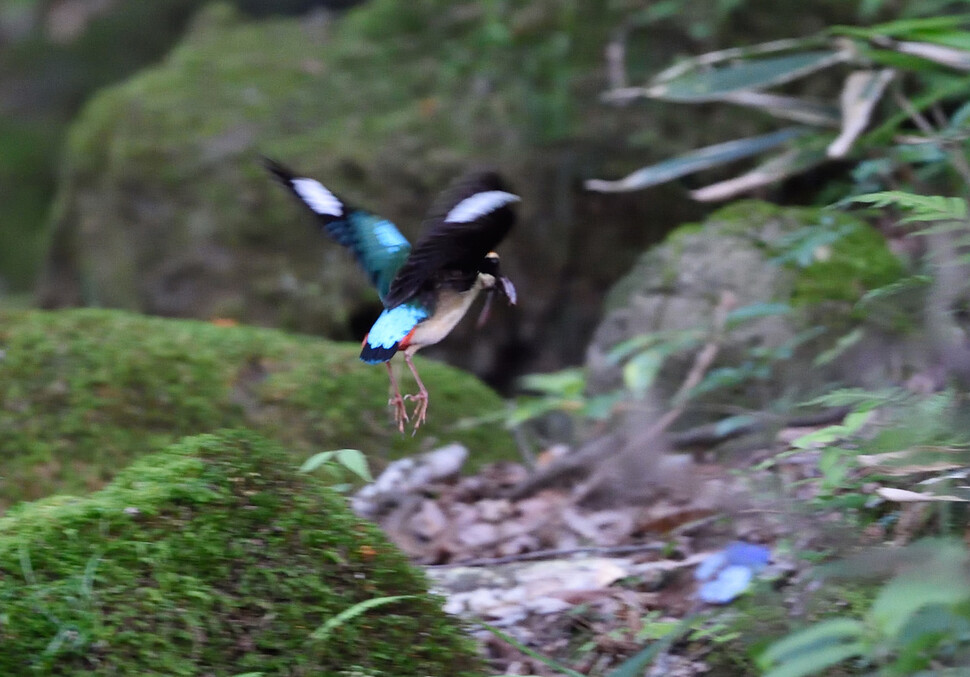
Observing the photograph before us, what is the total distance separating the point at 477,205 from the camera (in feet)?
7.39

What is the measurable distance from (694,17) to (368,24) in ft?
7.36

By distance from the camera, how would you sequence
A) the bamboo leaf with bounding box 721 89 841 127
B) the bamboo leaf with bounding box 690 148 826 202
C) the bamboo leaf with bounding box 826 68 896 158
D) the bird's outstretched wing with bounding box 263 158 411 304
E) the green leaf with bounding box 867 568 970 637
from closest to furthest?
the green leaf with bounding box 867 568 970 637 < the bird's outstretched wing with bounding box 263 158 411 304 < the bamboo leaf with bounding box 826 68 896 158 < the bamboo leaf with bounding box 690 148 826 202 < the bamboo leaf with bounding box 721 89 841 127

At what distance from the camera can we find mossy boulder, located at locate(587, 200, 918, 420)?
11.3 feet

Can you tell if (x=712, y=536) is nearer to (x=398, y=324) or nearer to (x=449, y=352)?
(x=398, y=324)

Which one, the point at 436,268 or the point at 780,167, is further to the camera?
the point at 780,167

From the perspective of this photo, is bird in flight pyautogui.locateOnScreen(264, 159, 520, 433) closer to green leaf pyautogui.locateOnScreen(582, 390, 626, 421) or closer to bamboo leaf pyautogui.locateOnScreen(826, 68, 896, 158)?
green leaf pyautogui.locateOnScreen(582, 390, 626, 421)

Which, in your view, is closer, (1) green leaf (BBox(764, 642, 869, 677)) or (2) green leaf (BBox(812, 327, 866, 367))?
(1) green leaf (BBox(764, 642, 869, 677))

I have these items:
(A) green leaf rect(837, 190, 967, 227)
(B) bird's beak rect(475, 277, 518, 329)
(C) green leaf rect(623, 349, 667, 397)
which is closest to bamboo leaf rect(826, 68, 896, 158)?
(C) green leaf rect(623, 349, 667, 397)

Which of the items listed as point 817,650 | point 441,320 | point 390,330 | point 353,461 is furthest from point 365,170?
point 817,650

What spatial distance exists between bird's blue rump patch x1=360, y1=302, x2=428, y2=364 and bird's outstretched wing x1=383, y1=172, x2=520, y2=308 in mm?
47

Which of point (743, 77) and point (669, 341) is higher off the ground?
point (743, 77)

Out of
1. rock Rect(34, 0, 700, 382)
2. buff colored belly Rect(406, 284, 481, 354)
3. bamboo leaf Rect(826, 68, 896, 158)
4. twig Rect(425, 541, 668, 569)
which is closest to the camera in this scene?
buff colored belly Rect(406, 284, 481, 354)

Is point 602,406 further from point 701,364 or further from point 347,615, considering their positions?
point 347,615

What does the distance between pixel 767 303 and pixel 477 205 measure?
200 cm
